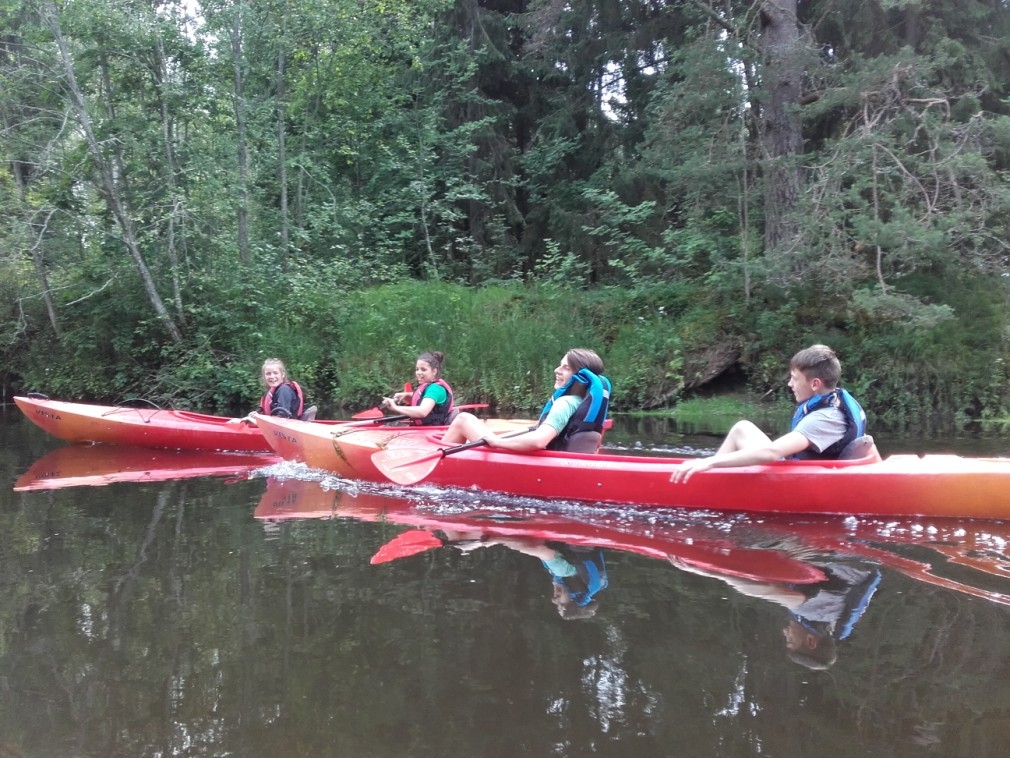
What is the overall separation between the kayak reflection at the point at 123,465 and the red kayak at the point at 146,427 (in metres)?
0.10

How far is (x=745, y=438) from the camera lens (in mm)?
4586

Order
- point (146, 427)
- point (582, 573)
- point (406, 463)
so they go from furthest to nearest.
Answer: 1. point (146, 427)
2. point (406, 463)
3. point (582, 573)

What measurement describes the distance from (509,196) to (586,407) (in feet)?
33.6

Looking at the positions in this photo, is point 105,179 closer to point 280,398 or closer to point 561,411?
point 280,398

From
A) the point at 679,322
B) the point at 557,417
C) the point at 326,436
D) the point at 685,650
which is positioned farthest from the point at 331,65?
the point at 685,650

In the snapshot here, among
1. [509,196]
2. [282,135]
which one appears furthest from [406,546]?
[509,196]

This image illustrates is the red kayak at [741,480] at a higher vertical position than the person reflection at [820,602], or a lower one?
higher

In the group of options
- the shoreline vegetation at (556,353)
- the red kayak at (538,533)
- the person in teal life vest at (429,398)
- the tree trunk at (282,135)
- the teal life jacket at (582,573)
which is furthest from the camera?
the tree trunk at (282,135)

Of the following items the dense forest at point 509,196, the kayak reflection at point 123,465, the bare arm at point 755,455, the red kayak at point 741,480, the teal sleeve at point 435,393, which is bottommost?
the kayak reflection at point 123,465

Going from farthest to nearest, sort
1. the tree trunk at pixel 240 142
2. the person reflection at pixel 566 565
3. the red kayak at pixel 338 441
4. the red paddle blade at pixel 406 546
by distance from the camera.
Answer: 1. the tree trunk at pixel 240 142
2. the red kayak at pixel 338 441
3. the red paddle blade at pixel 406 546
4. the person reflection at pixel 566 565

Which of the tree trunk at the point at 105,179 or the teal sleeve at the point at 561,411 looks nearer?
the teal sleeve at the point at 561,411

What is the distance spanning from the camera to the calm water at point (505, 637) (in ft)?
7.39

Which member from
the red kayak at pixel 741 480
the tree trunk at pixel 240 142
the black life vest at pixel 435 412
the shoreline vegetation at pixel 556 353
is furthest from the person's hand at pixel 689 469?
the tree trunk at pixel 240 142

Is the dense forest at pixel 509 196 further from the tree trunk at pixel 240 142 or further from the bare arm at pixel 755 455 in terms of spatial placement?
the bare arm at pixel 755 455
